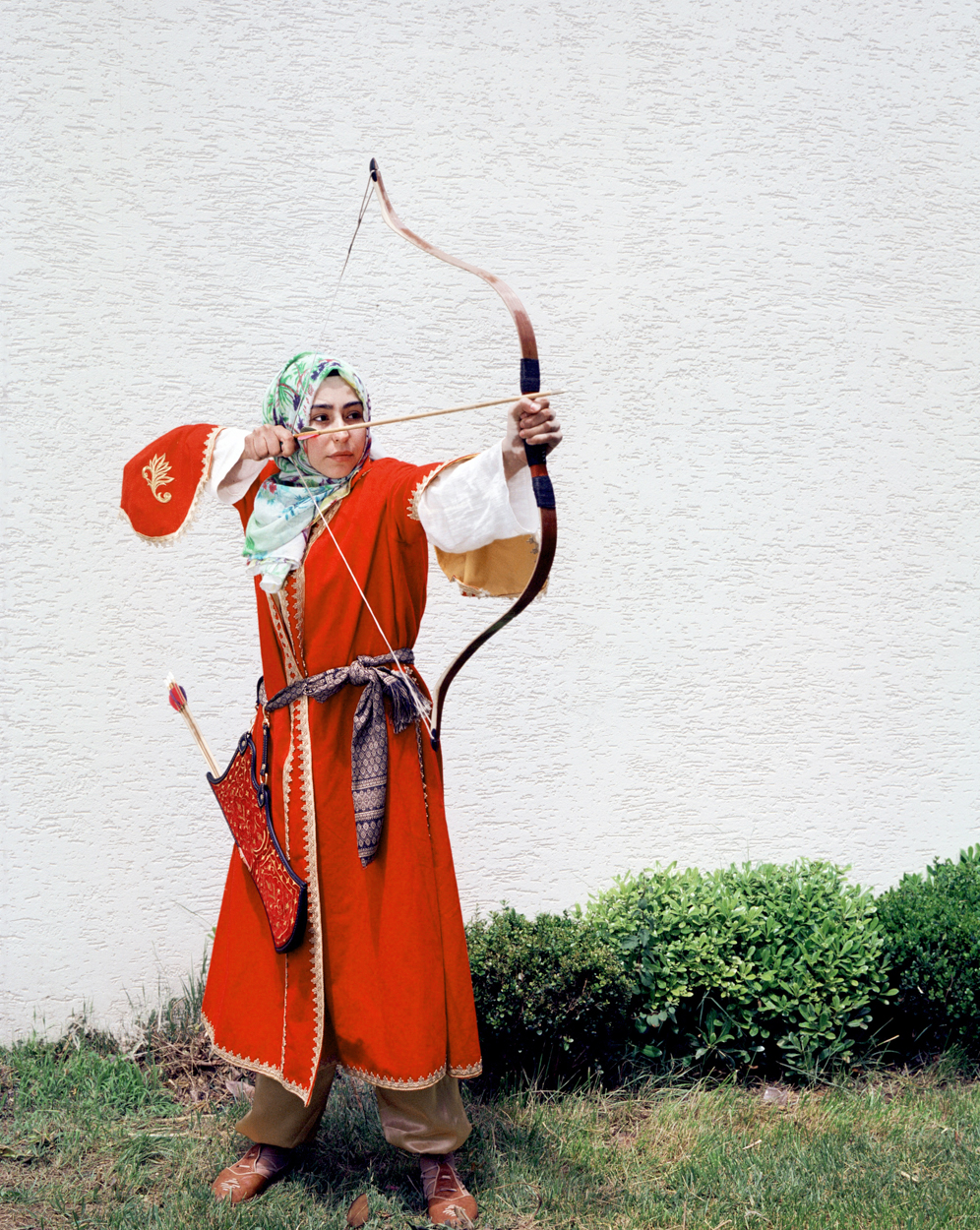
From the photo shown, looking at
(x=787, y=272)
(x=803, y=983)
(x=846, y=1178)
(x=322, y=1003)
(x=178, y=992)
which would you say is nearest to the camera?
(x=322, y=1003)

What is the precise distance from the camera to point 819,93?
12.9ft

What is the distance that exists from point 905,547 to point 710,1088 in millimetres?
2061

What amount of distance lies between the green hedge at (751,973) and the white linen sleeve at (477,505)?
1.72 metres

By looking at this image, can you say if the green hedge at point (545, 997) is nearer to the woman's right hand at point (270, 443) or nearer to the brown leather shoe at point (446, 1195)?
the brown leather shoe at point (446, 1195)

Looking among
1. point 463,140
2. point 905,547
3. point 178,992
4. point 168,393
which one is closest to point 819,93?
point 463,140

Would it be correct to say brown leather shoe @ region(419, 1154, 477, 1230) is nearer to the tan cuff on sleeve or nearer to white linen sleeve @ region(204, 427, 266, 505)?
the tan cuff on sleeve

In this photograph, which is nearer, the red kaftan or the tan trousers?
the red kaftan

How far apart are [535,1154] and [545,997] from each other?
1.42 feet

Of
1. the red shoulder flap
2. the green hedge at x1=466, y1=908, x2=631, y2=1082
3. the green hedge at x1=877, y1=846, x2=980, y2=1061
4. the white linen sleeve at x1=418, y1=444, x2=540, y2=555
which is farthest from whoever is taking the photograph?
the green hedge at x1=877, y1=846, x2=980, y2=1061

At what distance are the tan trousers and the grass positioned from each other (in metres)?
0.15

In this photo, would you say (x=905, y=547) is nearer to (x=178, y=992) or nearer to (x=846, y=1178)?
(x=846, y=1178)

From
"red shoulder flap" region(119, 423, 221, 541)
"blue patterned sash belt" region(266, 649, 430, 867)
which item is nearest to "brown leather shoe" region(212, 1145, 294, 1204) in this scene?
"blue patterned sash belt" region(266, 649, 430, 867)

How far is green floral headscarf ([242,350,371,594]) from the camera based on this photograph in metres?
2.54

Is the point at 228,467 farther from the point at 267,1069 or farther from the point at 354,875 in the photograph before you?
the point at 267,1069
